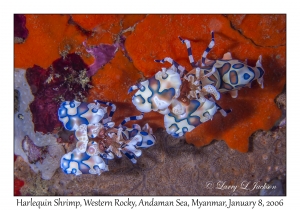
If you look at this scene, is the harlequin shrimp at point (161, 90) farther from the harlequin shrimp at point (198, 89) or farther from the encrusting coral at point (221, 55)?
the encrusting coral at point (221, 55)

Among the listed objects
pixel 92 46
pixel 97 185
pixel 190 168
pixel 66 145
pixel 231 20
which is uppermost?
pixel 231 20

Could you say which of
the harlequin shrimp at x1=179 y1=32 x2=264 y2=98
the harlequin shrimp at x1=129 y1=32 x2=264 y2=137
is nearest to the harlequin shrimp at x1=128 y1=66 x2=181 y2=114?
the harlequin shrimp at x1=129 y1=32 x2=264 y2=137

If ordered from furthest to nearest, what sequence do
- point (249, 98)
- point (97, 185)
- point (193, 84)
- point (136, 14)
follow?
point (97, 185), point (249, 98), point (136, 14), point (193, 84)

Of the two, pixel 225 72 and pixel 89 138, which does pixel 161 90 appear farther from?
pixel 89 138

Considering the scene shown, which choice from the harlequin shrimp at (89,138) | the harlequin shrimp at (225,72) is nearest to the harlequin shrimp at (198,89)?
→ the harlequin shrimp at (225,72)

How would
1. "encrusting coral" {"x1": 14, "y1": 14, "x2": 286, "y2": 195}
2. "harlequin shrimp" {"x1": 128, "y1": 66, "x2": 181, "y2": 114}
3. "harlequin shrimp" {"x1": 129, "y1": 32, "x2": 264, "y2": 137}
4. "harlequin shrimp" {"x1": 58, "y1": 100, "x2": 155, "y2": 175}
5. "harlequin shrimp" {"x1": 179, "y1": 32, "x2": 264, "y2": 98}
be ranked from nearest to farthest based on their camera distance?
"harlequin shrimp" {"x1": 128, "y1": 66, "x2": 181, "y2": 114}
"harlequin shrimp" {"x1": 129, "y1": 32, "x2": 264, "y2": 137}
"harlequin shrimp" {"x1": 58, "y1": 100, "x2": 155, "y2": 175}
"harlequin shrimp" {"x1": 179, "y1": 32, "x2": 264, "y2": 98}
"encrusting coral" {"x1": 14, "y1": 14, "x2": 286, "y2": 195}

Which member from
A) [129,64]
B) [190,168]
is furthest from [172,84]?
[190,168]

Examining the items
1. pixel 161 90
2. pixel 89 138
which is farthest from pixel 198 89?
pixel 89 138

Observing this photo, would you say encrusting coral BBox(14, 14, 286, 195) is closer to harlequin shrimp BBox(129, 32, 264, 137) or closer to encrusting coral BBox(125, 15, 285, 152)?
encrusting coral BBox(125, 15, 285, 152)

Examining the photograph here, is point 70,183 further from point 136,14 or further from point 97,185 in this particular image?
point 136,14
